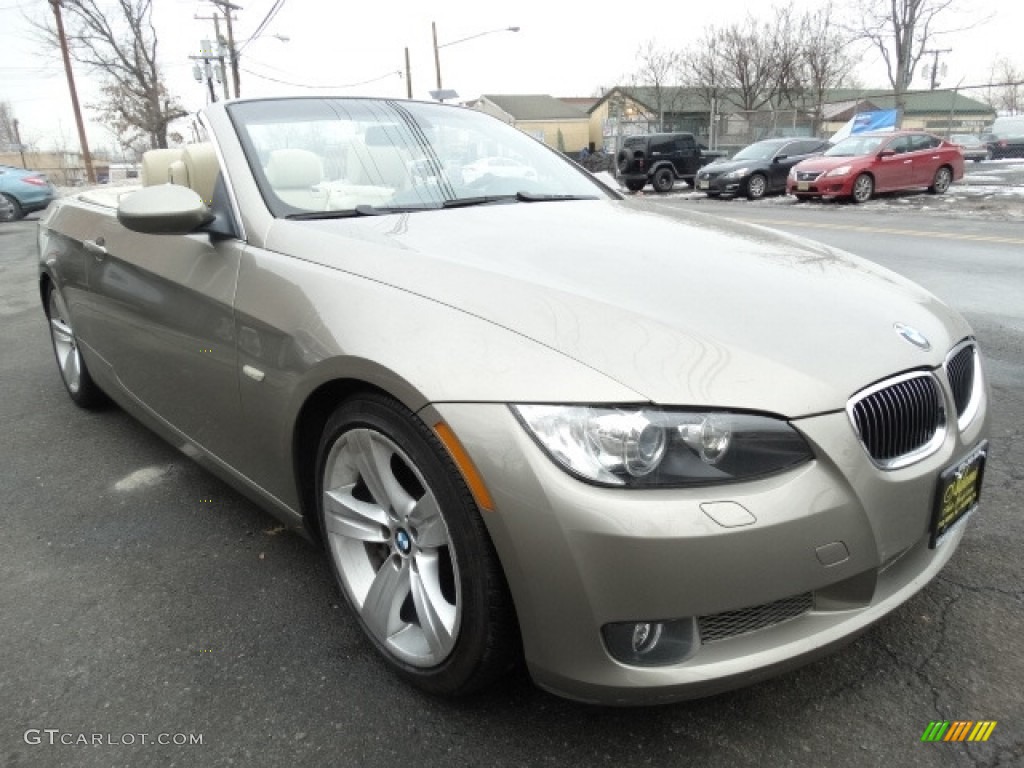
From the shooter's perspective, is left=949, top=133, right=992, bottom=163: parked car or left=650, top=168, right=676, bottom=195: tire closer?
left=650, top=168, right=676, bottom=195: tire

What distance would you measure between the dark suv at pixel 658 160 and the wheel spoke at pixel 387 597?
2281 cm

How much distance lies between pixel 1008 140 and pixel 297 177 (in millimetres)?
43144

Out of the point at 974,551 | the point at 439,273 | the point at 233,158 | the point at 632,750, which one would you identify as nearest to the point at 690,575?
the point at 632,750

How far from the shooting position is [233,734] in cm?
183

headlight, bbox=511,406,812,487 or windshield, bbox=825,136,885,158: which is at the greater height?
windshield, bbox=825,136,885,158

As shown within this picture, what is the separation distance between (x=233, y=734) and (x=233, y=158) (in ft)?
5.65

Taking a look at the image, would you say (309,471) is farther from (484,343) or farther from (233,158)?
(233,158)

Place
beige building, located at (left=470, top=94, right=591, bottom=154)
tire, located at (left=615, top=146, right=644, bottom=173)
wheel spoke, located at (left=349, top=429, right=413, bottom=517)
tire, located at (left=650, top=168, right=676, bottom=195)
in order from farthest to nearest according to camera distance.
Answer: beige building, located at (left=470, top=94, right=591, bottom=154), tire, located at (left=650, top=168, right=676, bottom=195), tire, located at (left=615, top=146, right=644, bottom=173), wheel spoke, located at (left=349, top=429, right=413, bottom=517)

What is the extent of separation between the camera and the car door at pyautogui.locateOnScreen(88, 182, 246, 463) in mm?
2328

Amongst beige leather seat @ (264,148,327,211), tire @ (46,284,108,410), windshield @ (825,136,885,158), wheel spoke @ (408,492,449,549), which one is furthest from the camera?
windshield @ (825,136,885,158)

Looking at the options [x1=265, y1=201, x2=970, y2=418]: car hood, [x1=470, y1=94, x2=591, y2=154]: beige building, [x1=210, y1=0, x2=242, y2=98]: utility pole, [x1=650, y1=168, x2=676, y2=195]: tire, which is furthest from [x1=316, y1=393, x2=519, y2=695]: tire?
[x1=470, y1=94, x2=591, y2=154]: beige building

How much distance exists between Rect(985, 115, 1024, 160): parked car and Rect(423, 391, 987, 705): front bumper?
43136mm

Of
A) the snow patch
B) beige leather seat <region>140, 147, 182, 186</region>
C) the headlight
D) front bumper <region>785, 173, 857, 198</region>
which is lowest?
the snow patch

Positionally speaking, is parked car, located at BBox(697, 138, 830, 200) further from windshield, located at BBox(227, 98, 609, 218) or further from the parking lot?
windshield, located at BBox(227, 98, 609, 218)
